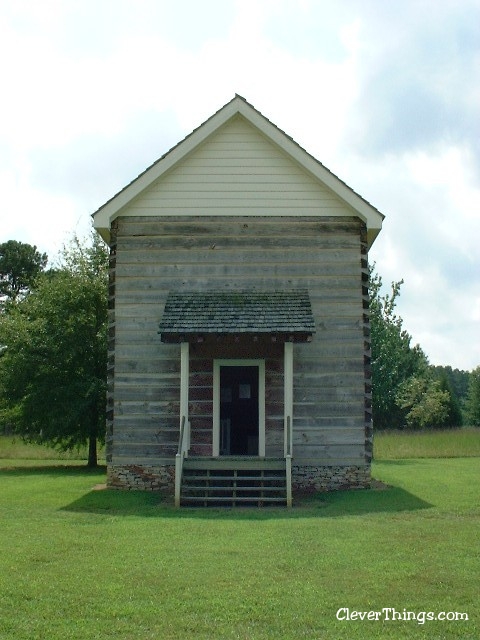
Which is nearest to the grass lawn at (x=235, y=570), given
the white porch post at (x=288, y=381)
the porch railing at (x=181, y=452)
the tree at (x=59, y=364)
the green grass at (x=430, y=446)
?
the porch railing at (x=181, y=452)

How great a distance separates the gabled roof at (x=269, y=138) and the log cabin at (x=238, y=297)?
33 millimetres

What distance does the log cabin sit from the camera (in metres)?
17.9

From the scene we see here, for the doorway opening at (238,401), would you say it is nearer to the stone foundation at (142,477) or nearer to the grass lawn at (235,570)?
the stone foundation at (142,477)

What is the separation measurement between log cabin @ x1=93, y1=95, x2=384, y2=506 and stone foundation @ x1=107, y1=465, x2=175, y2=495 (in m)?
0.03

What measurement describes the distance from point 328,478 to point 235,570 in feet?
30.7

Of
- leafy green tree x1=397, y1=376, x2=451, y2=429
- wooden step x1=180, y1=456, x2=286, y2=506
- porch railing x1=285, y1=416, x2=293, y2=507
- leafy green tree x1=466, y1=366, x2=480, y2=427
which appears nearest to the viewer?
porch railing x1=285, y1=416, x2=293, y2=507

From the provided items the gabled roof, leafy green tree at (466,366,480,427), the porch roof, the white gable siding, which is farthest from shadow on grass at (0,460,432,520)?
leafy green tree at (466,366,480,427)

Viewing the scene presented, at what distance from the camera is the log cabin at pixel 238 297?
17875 millimetres

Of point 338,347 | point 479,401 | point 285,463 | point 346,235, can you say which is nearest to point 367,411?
point 338,347

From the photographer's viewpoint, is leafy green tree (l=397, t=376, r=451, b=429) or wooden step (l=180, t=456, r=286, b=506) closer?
wooden step (l=180, t=456, r=286, b=506)

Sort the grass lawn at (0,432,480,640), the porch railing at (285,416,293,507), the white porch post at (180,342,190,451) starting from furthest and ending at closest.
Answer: the white porch post at (180,342,190,451), the porch railing at (285,416,293,507), the grass lawn at (0,432,480,640)

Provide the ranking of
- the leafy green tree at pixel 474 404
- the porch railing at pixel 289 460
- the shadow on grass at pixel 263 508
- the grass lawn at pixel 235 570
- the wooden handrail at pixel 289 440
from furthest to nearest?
the leafy green tree at pixel 474 404 → the wooden handrail at pixel 289 440 → the porch railing at pixel 289 460 → the shadow on grass at pixel 263 508 → the grass lawn at pixel 235 570

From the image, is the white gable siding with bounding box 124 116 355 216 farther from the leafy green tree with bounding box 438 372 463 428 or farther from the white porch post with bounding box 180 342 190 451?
the leafy green tree with bounding box 438 372 463 428

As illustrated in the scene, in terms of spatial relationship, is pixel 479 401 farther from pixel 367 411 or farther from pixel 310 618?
pixel 310 618
